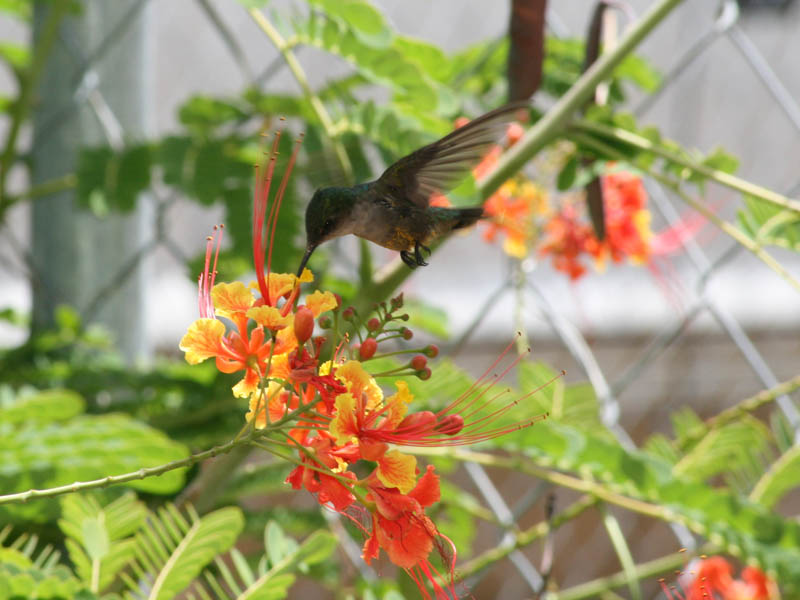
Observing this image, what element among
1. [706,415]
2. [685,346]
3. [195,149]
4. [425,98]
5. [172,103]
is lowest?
[706,415]

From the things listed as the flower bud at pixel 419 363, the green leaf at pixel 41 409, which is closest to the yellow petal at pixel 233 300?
the flower bud at pixel 419 363

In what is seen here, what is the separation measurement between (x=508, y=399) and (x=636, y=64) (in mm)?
581

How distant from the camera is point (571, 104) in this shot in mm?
969

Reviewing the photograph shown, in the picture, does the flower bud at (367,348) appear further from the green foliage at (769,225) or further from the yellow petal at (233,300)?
the green foliage at (769,225)

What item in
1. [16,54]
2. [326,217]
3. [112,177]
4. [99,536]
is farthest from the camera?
[16,54]

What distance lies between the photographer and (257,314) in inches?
20.5

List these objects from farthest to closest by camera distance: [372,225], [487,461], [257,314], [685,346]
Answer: [685,346], [487,461], [372,225], [257,314]

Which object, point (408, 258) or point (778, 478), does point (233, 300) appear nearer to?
point (408, 258)

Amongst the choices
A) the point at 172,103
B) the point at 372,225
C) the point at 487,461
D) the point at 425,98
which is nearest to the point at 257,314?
the point at 372,225

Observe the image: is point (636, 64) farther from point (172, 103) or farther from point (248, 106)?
point (172, 103)

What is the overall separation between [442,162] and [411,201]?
0.05 metres

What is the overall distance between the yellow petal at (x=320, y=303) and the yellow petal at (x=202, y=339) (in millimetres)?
52

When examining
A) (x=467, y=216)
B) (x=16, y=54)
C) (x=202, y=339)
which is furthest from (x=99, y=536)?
(x=16, y=54)

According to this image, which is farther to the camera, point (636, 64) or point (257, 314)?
point (636, 64)
